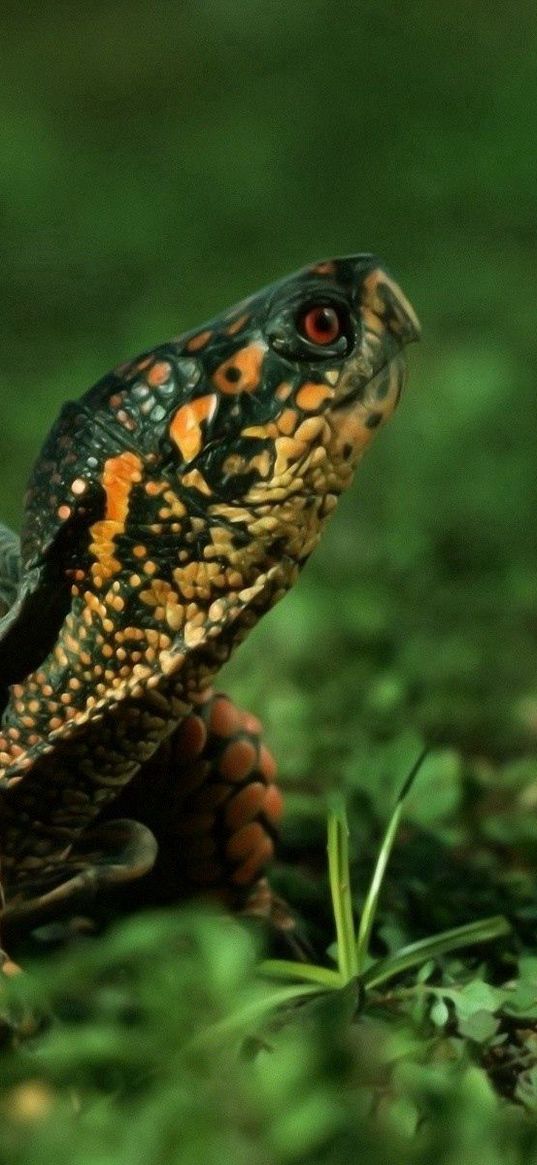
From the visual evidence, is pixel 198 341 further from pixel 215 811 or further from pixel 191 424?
pixel 215 811

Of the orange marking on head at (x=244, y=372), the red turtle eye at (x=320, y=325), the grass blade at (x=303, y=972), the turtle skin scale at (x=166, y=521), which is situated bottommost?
the grass blade at (x=303, y=972)

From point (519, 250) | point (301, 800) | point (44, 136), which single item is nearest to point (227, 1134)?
point (301, 800)

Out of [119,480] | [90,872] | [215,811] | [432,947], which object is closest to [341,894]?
[432,947]

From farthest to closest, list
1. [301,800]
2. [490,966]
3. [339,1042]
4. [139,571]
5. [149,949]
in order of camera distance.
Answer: [301,800] < [490,966] < [139,571] < [149,949] < [339,1042]

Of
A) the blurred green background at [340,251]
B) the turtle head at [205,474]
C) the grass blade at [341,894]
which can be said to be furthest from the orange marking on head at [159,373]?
the blurred green background at [340,251]

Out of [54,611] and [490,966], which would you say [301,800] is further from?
[54,611]

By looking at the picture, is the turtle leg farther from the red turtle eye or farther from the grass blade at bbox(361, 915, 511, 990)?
the red turtle eye

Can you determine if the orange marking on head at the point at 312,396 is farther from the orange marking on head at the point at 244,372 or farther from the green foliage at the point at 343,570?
the green foliage at the point at 343,570
